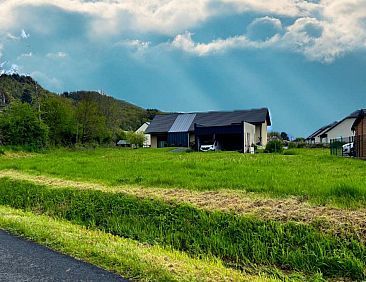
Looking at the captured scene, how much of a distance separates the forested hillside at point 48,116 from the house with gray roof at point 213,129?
330 inches

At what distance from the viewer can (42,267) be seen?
466 cm

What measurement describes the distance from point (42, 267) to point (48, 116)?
1664 inches

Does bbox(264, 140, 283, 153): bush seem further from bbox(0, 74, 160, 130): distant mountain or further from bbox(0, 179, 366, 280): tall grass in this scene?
bbox(0, 179, 366, 280): tall grass

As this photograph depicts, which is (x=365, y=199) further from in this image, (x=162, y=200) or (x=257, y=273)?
(x=162, y=200)

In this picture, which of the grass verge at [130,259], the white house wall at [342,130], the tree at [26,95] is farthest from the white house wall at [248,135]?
the grass verge at [130,259]

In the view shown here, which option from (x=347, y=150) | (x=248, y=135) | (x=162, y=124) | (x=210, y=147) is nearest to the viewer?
(x=347, y=150)

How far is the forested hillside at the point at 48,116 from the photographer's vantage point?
36719 mm

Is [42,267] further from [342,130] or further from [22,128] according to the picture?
[342,130]

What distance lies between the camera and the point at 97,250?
5.36 m

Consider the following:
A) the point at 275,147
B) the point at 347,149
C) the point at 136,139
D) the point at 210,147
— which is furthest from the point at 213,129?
the point at 136,139

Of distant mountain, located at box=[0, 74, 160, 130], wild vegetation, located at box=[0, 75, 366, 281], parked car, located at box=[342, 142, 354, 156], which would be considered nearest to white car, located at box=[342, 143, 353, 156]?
parked car, located at box=[342, 142, 354, 156]

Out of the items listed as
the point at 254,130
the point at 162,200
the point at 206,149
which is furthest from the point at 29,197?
the point at 254,130

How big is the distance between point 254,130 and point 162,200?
43.6 meters

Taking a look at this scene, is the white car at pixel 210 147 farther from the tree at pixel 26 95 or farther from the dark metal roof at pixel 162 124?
the tree at pixel 26 95
